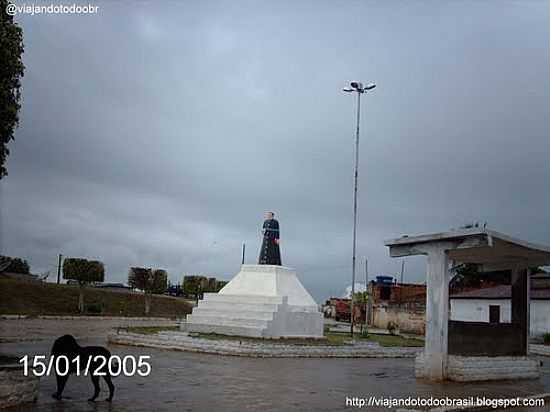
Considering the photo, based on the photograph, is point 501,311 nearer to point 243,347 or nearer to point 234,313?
point 234,313

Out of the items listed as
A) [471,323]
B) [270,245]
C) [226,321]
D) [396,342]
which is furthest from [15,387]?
[396,342]

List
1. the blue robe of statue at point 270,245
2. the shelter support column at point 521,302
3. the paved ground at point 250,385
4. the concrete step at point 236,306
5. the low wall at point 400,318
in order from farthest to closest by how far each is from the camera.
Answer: the low wall at point 400,318, the blue robe of statue at point 270,245, the concrete step at point 236,306, the shelter support column at point 521,302, the paved ground at point 250,385

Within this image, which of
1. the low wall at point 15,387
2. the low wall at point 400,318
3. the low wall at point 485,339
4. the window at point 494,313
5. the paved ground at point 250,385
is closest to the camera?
the low wall at point 15,387

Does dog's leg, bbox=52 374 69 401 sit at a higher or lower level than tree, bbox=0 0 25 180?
lower

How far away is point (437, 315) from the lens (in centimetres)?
1461

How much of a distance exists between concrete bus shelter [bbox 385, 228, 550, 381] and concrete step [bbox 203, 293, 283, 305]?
8.44 m

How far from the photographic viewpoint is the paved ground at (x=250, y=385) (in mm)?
9827

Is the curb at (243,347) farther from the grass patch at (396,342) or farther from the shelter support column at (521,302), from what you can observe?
the shelter support column at (521,302)

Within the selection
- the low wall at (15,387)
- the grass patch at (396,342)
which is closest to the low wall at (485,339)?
the grass patch at (396,342)

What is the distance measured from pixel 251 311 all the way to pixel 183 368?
893 cm

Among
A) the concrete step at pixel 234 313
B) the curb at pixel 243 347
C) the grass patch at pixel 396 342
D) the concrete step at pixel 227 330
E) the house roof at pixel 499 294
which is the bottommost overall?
the grass patch at pixel 396 342

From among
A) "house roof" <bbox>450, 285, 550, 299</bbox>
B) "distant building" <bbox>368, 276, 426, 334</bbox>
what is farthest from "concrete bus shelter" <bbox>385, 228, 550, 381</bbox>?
"house roof" <bbox>450, 285, 550, 299</bbox>

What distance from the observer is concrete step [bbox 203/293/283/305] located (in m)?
23.6

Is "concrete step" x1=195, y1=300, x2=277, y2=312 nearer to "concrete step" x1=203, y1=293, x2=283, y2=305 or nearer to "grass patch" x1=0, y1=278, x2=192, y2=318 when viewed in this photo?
"concrete step" x1=203, y1=293, x2=283, y2=305
